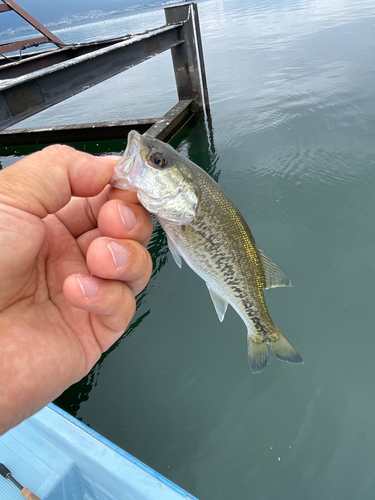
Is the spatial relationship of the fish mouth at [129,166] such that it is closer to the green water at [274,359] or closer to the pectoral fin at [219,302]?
the pectoral fin at [219,302]

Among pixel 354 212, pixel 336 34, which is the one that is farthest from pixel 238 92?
pixel 336 34

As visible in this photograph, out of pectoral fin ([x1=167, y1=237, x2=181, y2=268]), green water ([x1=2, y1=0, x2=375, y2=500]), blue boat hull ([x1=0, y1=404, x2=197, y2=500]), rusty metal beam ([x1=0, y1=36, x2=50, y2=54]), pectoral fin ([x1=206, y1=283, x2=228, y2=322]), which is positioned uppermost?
rusty metal beam ([x1=0, y1=36, x2=50, y2=54])

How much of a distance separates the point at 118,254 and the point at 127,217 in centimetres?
23

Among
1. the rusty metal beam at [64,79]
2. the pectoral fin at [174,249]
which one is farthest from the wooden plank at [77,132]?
the pectoral fin at [174,249]

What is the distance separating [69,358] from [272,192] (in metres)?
4.79

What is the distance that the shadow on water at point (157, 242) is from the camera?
3234 millimetres

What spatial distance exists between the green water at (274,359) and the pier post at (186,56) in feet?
10.5

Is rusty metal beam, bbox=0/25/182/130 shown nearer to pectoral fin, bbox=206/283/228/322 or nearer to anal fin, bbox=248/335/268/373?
pectoral fin, bbox=206/283/228/322

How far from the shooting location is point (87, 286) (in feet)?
4.76

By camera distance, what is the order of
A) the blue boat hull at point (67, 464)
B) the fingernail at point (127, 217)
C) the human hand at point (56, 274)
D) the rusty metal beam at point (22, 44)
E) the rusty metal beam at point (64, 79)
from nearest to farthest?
1. the human hand at point (56, 274)
2. the fingernail at point (127, 217)
3. the blue boat hull at point (67, 464)
4. the rusty metal beam at point (64, 79)
5. the rusty metal beam at point (22, 44)

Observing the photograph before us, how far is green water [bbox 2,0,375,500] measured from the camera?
103 inches

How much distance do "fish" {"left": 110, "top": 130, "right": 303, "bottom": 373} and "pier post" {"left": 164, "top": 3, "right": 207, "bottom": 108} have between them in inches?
314

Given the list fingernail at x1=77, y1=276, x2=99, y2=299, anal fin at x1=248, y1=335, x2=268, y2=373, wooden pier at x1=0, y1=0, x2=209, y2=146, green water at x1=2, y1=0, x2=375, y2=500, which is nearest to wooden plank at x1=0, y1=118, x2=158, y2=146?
wooden pier at x1=0, y1=0, x2=209, y2=146

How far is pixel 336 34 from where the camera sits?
14953 millimetres
